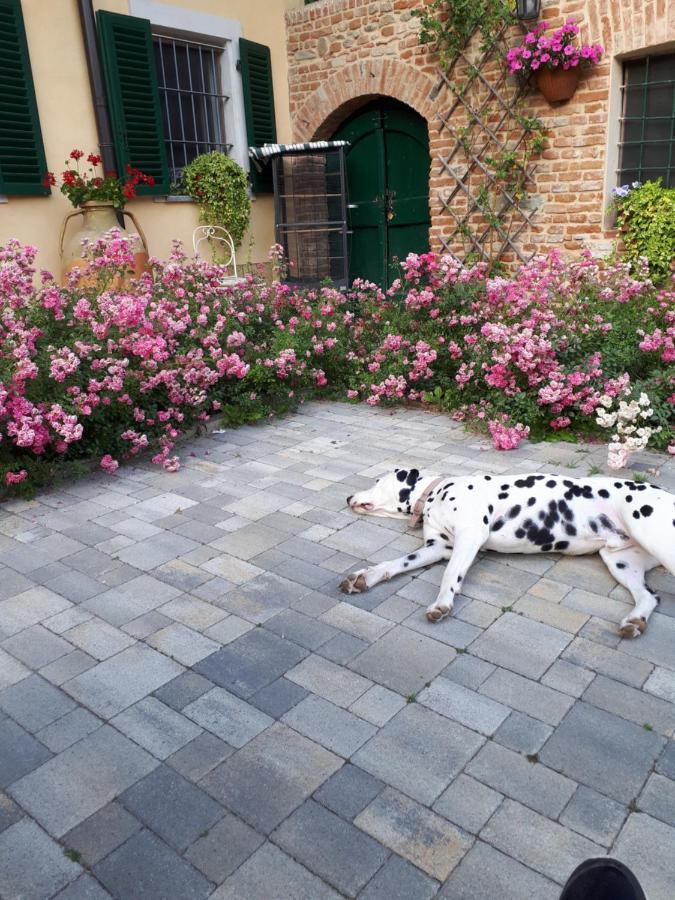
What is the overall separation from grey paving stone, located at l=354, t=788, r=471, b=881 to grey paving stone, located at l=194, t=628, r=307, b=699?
74 centimetres

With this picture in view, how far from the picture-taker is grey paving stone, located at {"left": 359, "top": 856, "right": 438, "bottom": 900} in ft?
6.28

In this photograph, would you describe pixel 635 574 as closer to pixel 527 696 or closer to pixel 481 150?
pixel 527 696

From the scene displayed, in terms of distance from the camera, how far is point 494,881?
6.38 feet

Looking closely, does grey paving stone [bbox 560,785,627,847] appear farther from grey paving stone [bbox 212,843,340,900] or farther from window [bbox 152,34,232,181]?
window [bbox 152,34,232,181]

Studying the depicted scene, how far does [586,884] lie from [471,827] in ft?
1.41

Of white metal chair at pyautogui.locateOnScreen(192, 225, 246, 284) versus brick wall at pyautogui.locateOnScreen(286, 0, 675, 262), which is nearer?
brick wall at pyautogui.locateOnScreen(286, 0, 675, 262)

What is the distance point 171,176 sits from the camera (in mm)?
9484

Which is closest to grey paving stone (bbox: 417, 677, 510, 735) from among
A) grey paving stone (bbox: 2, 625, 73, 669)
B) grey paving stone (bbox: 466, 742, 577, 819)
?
grey paving stone (bbox: 466, 742, 577, 819)

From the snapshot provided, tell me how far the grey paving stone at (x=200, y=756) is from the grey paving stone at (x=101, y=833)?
23 cm

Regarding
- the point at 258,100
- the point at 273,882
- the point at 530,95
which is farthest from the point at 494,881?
the point at 258,100

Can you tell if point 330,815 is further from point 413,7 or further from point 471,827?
point 413,7

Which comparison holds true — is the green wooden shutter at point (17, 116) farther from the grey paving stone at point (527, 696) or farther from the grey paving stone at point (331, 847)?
the grey paving stone at point (331, 847)

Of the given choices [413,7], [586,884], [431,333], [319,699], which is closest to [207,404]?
[431,333]

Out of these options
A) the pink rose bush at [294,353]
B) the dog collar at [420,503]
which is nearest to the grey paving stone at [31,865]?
the dog collar at [420,503]
